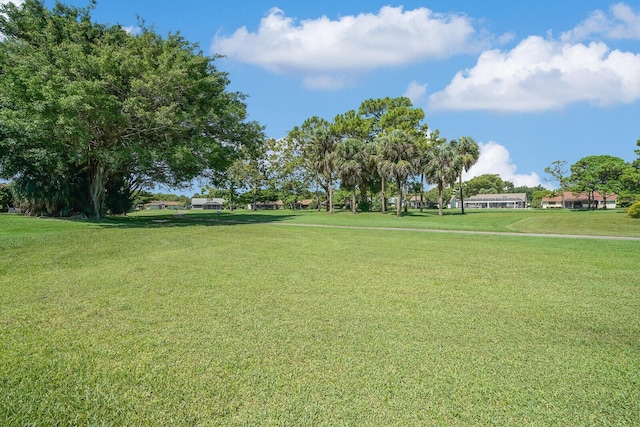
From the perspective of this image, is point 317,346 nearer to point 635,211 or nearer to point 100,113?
point 100,113

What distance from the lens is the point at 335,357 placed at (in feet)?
12.6

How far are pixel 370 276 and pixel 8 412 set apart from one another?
6.25 m

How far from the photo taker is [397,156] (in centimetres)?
4062

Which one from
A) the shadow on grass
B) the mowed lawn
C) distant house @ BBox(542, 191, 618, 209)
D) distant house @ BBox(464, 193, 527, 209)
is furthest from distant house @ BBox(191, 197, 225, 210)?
the mowed lawn

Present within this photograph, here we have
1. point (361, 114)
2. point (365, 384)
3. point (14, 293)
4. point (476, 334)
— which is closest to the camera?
point (365, 384)

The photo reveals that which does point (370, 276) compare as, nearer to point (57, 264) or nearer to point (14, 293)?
point (14, 293)

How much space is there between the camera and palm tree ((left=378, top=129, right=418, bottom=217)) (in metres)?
39.8

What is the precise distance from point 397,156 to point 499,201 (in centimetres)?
7318

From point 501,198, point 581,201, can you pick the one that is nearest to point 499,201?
point 501,198

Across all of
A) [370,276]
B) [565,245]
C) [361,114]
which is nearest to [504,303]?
[370,276]

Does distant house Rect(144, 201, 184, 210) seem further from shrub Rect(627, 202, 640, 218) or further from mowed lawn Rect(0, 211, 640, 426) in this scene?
mowed lawn Rect(0, 211, 640, 426)

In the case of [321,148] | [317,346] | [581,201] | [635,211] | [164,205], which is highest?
[321,148]

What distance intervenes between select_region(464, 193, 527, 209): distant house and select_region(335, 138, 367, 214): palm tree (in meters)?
69.9

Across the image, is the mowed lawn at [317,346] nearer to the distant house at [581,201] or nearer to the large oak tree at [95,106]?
the large oak tree at [95,106]
